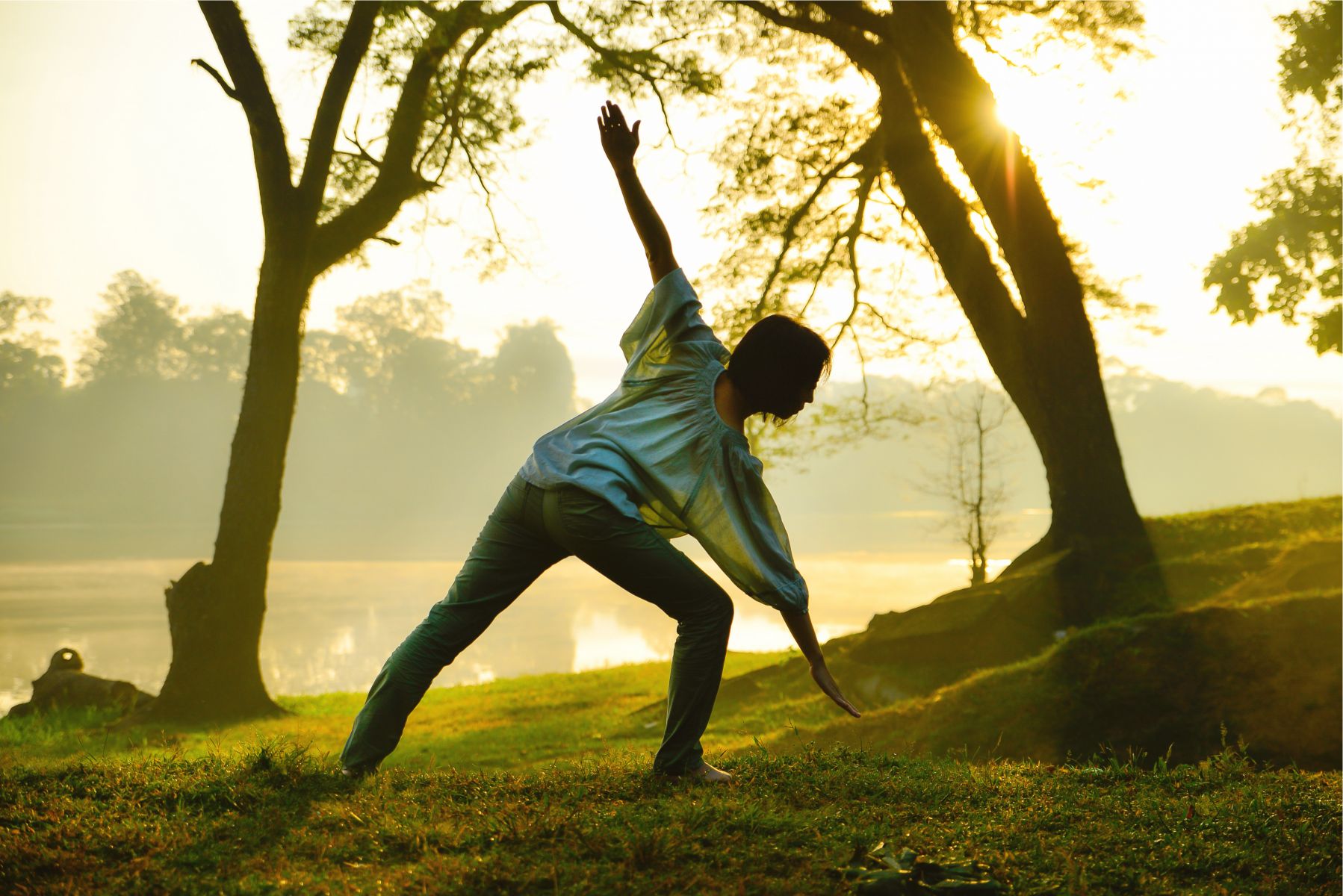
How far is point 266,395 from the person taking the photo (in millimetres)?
12242

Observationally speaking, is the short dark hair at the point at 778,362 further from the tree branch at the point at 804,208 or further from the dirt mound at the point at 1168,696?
the tree branch at the point at 804,208

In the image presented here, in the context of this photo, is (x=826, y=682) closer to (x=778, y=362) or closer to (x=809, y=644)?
(x=809, y=644)

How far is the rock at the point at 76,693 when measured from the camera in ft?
40.3

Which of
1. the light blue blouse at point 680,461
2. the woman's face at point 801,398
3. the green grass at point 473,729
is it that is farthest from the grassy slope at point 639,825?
the green grass at point 473,729

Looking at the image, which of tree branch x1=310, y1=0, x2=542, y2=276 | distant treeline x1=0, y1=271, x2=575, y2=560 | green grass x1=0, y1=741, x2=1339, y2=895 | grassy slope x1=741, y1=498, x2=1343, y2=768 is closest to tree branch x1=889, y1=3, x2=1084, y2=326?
grassy slope x1=741, y1=498, x2=1343, y2=768

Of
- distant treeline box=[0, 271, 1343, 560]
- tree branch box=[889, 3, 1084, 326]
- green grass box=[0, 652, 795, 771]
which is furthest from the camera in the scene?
distant treeline box=[0, 271, 1343, 560]

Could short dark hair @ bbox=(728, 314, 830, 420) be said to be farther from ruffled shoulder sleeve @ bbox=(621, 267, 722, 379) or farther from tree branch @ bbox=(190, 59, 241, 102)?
tree branch @ bbox=(190, 59, 241, 102)

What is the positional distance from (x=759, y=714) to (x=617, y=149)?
7.81m

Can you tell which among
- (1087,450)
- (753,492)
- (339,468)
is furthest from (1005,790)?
(339,468)

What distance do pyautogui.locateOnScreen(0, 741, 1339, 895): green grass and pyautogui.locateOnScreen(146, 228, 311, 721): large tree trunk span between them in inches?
318

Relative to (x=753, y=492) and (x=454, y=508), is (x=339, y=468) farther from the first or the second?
(x=753, y=492)

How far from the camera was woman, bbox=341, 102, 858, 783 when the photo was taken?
12.2 feet

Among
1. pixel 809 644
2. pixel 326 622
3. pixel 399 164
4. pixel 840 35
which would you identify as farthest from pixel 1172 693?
pixel 326 622

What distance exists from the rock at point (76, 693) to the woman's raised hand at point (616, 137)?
11.0m
